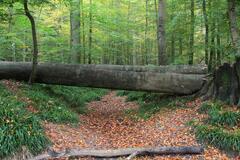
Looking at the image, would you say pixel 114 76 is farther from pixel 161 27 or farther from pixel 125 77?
pixel 161 27

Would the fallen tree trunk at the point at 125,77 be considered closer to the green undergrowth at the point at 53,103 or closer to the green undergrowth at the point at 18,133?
the green undergrowth at the point at 53,103

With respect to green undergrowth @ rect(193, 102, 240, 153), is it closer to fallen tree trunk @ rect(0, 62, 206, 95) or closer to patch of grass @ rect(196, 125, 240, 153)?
patch of grass @ rect(196, 125, 240, 153)

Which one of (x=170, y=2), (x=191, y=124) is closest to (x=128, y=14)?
(x=170, y=2)

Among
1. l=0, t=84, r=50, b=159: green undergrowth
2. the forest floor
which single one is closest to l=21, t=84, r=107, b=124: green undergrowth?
the forest floor

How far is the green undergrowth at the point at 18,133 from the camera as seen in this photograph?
716 cm

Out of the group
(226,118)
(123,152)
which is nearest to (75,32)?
(226,118)

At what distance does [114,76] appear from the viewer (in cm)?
1288

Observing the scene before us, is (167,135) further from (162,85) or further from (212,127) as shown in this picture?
(162,85)

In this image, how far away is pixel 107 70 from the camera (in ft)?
42.8

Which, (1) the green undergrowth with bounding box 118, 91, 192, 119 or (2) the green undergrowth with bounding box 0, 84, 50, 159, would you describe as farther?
(1) the green undergrowth with bounding box 118, 91, 192, 119

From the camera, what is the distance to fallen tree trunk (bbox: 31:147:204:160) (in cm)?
753

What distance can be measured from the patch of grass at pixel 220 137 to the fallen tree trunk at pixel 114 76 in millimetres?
3579

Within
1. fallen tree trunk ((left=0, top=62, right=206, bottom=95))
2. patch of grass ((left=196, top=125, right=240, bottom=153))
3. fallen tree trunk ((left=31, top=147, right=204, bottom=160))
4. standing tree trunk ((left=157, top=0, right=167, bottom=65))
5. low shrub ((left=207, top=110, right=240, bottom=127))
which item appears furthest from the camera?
standing tree trunk ((left=157, top=0, right=167, bottom=65))

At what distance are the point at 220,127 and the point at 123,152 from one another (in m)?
3.04
